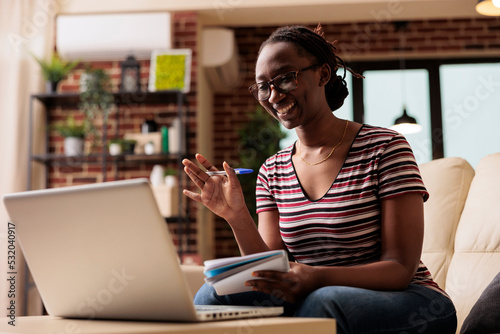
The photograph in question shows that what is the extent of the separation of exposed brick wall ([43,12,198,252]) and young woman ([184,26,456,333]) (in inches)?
110

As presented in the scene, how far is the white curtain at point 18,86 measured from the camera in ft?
12.5

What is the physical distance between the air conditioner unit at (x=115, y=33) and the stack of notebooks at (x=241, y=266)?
10.9 ft

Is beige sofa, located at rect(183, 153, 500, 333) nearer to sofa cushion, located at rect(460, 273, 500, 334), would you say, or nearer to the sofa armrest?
the sofa armrest

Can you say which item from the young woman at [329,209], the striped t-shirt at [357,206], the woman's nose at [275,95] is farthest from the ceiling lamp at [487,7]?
the woman's nose at [275,95]

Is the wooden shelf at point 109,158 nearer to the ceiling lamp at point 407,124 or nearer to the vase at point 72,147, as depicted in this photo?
the vase at point 72,147

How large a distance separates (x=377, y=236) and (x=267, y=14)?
340cm

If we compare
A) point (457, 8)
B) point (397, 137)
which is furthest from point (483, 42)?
point (397, 137)

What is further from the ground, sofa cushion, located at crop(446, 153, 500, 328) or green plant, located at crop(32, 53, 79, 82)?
green plant, located at crop(32, 53, 79, 82)

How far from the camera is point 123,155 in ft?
13.1

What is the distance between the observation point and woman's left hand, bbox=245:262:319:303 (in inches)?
40.3

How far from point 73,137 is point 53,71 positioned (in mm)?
498

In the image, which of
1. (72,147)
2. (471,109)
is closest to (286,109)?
(72,147)

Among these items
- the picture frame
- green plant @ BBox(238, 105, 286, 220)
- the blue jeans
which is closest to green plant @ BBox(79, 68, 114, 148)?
the picture frame

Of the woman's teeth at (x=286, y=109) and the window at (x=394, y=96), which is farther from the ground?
the window at (x=394, y=96)
